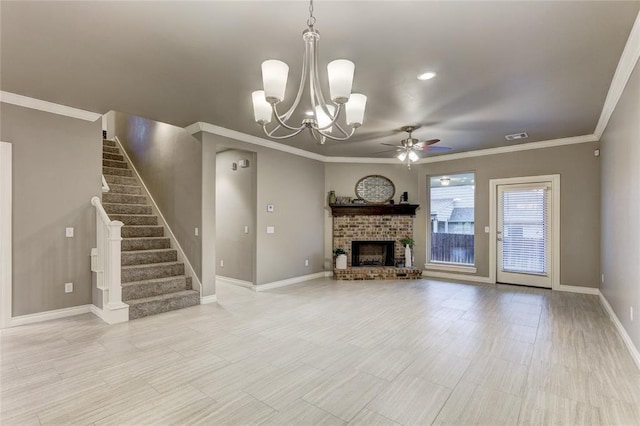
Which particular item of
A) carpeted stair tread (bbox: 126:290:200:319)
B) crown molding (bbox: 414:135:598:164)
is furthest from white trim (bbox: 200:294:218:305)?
crown molding (bbox: 414:135:598:164)

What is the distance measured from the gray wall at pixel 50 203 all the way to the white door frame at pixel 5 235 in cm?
6

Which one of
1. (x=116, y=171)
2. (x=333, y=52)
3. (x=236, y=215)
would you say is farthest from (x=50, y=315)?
(x=333, y=52)

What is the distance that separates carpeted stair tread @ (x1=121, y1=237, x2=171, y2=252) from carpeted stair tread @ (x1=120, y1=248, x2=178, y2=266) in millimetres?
134

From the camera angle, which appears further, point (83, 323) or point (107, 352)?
point (83, 323)

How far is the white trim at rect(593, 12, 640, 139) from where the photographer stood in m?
2.44

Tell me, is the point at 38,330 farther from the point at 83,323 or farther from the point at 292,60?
the point at 292,60

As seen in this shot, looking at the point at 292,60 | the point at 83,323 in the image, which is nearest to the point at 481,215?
the point at 292,60

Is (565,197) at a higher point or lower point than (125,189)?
lower

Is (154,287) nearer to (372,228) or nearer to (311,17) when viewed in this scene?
(311,17)

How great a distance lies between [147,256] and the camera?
4.99m

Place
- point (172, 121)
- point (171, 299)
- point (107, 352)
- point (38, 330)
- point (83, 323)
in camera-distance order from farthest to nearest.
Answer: point (172, 121) < point (171, 299) < point (83, 323) < point (38, 330) < point (107, 352)

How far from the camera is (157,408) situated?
6.89ft

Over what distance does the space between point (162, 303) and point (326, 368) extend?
2.76 m

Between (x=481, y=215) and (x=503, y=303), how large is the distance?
2235 mm
